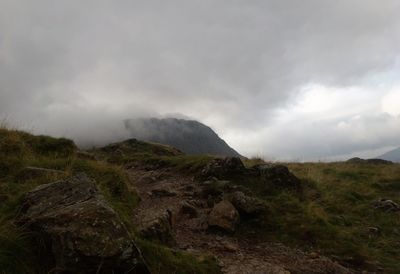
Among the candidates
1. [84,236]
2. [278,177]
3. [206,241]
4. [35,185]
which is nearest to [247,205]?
[206,241]

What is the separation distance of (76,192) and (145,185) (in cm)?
843

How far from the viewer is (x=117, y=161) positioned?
22.5 meters

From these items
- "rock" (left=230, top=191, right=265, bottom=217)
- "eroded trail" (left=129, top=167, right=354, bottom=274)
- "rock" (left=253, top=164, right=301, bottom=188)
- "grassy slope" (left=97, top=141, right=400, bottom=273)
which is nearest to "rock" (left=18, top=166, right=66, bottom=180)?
"eroded trail" (left=129, top=167, right=354, bottom=274)

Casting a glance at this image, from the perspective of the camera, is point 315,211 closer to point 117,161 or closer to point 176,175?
point 176,175

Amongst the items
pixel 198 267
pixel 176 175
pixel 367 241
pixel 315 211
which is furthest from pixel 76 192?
pixel 176 175

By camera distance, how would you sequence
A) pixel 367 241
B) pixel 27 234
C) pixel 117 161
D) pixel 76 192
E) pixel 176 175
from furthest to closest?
pixel 117 161, pixel 176 175, pixel 367 241, pixel 76 192, pixel 27 234

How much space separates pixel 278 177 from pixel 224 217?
4100 millimetres

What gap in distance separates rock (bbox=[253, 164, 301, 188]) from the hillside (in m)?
0.04

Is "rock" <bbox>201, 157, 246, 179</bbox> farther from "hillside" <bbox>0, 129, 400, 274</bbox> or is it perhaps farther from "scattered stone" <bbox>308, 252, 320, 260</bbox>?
"scattered stone" <bbox>308, 252, 320, 260</bbox>

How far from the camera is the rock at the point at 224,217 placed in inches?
410

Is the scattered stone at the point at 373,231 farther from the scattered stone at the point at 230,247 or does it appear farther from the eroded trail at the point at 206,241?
the scattered stone at the point at 230,247

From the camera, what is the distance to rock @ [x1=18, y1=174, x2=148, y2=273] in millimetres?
5582

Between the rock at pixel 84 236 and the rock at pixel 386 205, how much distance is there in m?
10.9

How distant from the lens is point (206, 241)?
9.64 metres
